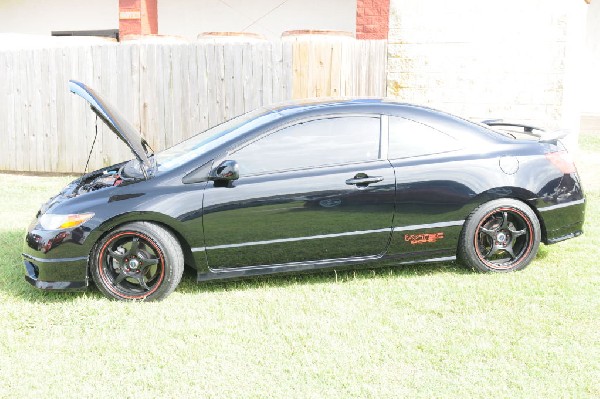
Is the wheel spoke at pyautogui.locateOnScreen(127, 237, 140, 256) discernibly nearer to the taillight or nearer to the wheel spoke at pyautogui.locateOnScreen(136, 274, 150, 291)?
the wheel spoke at pyautogui.locateOnScreen(136, 274, 150, 291)

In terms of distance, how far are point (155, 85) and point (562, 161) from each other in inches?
254

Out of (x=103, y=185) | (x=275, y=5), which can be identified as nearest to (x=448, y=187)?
(x=103, y=185)

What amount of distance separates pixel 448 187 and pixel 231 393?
232 cm

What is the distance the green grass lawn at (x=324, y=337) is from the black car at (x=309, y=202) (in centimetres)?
21

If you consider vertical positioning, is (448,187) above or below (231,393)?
above

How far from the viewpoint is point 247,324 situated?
4.18m

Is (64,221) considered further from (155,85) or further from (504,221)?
(155,85)

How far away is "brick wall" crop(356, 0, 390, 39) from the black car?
560 centimetres

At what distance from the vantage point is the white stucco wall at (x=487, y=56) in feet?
29.5

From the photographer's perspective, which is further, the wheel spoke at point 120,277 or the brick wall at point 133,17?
the brick wall at point 133,17

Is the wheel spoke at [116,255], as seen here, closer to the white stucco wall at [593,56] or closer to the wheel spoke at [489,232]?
the wheel spoke at [489,232]

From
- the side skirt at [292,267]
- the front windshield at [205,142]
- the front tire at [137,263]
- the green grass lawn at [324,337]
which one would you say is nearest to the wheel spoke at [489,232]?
the green grass lawn at [324,337]

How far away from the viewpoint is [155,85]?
999 cm

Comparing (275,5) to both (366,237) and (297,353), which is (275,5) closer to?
(366,237)
